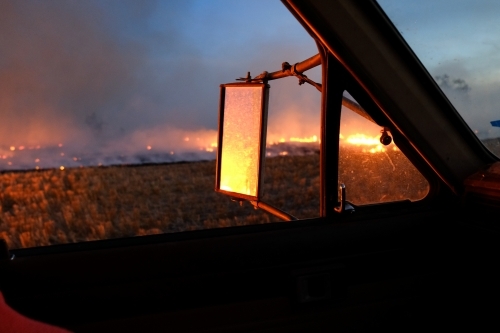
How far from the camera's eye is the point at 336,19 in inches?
91.4

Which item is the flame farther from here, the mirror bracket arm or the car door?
the mirror bracket arm

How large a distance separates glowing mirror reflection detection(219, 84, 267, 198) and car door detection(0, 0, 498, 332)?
4.05ft

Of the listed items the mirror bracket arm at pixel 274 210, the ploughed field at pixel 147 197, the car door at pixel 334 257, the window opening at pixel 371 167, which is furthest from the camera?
the mirror bracket arm at pixel 274 210

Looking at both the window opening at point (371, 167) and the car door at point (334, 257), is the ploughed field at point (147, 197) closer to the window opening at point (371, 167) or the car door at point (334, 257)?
the window opening at point (371, 167)

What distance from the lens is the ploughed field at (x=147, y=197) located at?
9.42 ft

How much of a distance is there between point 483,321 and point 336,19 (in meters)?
1.64

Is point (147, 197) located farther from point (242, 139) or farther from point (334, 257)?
point (334, 257)

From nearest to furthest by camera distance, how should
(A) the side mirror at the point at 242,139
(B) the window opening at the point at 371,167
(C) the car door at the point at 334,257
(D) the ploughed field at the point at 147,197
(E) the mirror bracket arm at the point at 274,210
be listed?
1. (C) the car door at the point at 334,257
2. (B) the window opening at the point at 371,167
3. (D) the ploughed field at the point at 147,197
4. (E) the mirror bracket arm at the point at 274,210
5. (A) the side mirror at the point at 242,139

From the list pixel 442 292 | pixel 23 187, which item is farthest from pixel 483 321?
pixel 23 187

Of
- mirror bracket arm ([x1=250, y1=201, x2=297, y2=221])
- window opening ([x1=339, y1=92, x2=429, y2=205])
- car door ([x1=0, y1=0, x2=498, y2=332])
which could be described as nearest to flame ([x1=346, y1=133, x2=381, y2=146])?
window opening ([x1=339, y1=92, x2=429, y2=205])

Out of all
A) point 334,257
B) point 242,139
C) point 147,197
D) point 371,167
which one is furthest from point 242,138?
point 147,197

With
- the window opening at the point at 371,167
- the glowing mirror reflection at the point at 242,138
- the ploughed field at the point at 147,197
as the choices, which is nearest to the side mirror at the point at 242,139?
the glowing mirror reflection at the point at 242,138

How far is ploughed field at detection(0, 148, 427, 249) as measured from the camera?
2.87 m

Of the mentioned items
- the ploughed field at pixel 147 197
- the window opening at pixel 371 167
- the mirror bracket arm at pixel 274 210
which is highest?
the window opening at pixel 371 167
